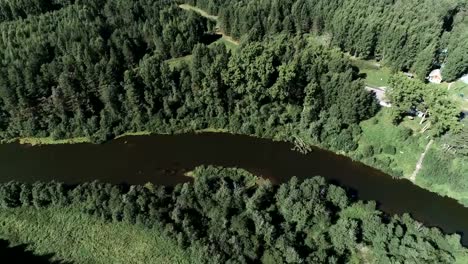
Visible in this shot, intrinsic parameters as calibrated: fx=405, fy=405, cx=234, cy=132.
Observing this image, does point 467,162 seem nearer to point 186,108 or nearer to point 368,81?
point 368,81

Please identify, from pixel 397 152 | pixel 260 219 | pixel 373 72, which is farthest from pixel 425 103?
pixel 260 219

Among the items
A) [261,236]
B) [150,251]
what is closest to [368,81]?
[261,236]

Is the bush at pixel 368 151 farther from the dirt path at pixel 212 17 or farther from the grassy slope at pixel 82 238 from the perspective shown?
the dirt path at pixel 212 17

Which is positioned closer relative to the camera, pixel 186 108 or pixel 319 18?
pixel 186 108

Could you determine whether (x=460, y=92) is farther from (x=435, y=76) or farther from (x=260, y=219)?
(x=260, y=219)

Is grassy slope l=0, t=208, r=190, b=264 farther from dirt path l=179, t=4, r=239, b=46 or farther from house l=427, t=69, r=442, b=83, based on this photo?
house l=427, t=69, r=442, b=83

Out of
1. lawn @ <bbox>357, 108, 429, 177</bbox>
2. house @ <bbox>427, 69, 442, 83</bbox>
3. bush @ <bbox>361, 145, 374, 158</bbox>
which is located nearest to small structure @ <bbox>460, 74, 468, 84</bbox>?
house @ <bbox>427, 69, 442, 83</bbox>
